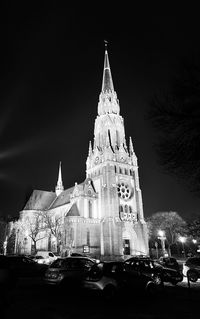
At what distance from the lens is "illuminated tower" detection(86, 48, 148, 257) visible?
6303 centimetres

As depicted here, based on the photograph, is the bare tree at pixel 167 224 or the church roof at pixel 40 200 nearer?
the church roof at pixel 40 200

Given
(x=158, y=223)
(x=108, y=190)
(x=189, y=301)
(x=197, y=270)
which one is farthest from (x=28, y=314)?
(x=158, y=223)

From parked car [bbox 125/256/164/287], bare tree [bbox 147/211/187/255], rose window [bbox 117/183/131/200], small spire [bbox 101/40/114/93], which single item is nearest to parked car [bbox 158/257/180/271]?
parked car [bbox 125/256/164/287]

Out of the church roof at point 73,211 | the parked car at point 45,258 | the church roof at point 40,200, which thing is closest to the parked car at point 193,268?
the parked car at point 45,258

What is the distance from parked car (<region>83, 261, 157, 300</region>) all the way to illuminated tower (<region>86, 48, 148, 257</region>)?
4834 cm

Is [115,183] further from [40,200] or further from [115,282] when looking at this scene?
[115,282]

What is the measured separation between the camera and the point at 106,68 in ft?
297

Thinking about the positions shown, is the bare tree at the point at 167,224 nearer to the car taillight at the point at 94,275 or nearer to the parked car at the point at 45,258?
the parked car at the point at 45,258

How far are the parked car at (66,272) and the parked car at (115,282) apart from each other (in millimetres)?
1971

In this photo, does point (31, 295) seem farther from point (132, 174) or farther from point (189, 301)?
point (132, 174)

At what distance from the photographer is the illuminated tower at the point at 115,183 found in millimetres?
63031

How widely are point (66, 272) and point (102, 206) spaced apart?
51044 millimetres

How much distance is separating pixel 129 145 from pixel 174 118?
63.2m

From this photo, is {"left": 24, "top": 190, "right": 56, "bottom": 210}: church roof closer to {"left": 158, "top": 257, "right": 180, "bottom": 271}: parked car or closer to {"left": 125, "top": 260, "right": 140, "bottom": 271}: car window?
{"left": 158, "top": 257, "right": 180, "bottom": 271}: parked car
